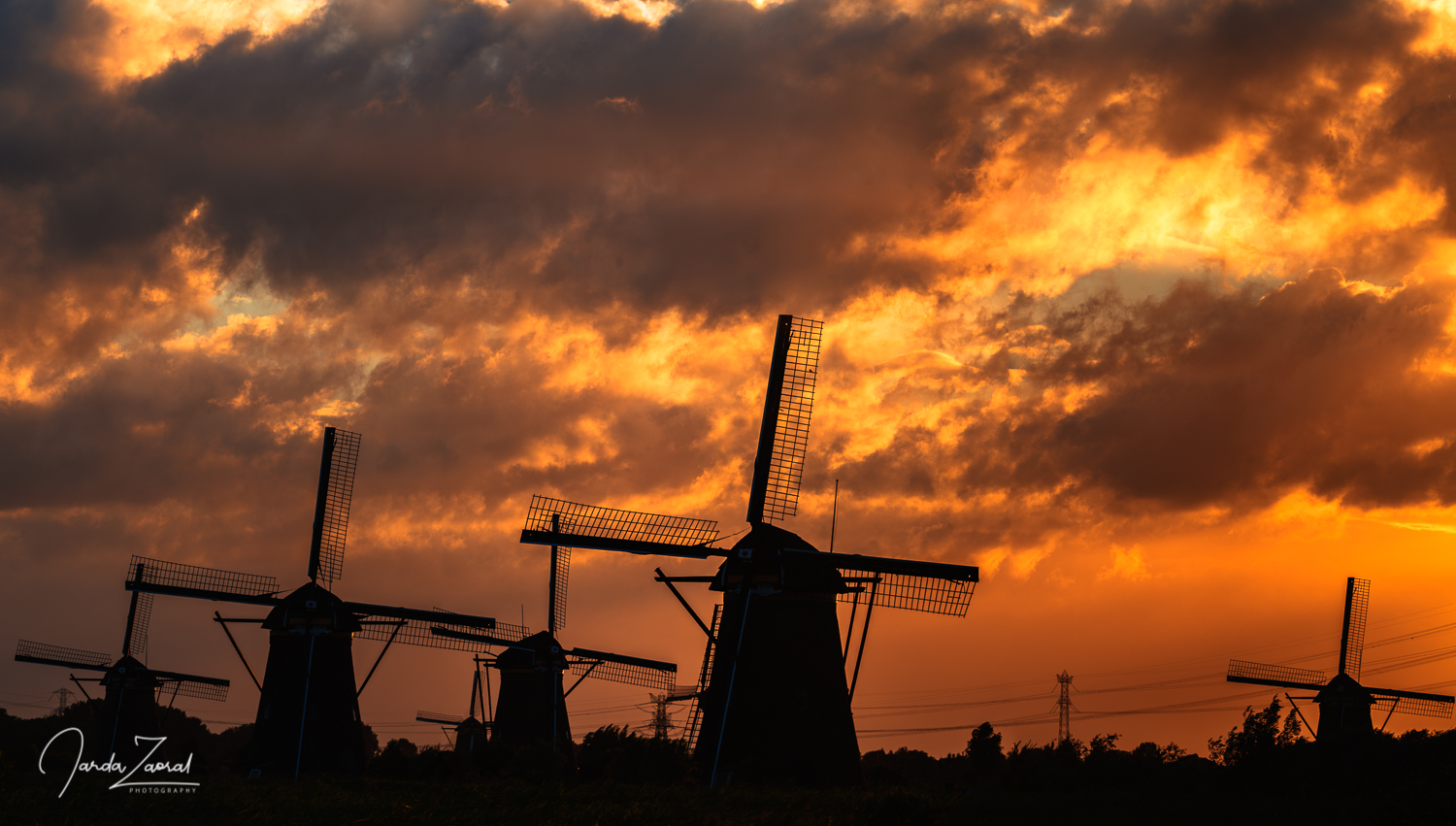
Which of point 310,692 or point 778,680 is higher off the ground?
point 778,680

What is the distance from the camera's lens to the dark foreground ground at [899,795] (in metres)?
27.5

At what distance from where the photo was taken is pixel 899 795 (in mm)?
28531

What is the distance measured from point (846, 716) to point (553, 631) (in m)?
33.6

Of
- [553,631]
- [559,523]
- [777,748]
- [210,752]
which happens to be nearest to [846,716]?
[777,748]

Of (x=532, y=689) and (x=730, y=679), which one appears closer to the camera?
(x=730, y=679)

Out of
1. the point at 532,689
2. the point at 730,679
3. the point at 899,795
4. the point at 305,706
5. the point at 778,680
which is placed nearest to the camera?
the point at 899,795

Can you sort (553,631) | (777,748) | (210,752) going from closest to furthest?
(777,748), (553,631), (210,752)

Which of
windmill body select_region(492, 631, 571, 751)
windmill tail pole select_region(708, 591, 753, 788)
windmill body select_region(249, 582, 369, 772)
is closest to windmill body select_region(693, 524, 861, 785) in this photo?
windmill tail pole select_region(708, 591, 753, 788)

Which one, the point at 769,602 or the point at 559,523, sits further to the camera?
the point at 559,523

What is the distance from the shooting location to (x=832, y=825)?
2864cm

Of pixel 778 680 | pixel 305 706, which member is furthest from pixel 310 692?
pixel 778 680

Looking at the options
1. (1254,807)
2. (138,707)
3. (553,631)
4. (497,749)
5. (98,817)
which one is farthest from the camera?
(138,707)

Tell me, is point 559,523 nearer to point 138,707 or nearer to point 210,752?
point 138,707

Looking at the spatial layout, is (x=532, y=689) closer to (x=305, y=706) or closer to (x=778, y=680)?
(x=305, y=706)
